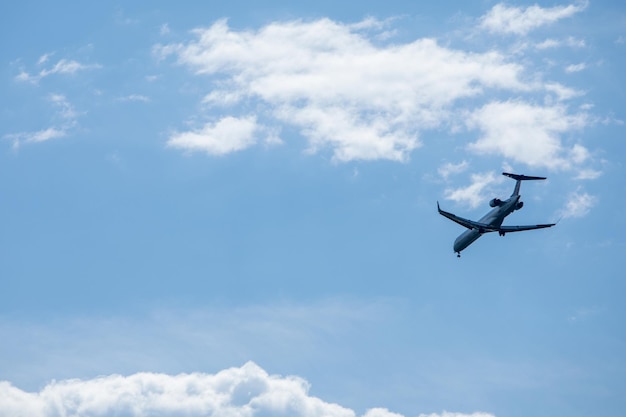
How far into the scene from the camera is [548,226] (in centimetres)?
17900

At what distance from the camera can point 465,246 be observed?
627 feet

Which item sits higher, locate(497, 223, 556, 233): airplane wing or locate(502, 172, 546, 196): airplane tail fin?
locate(502, 172, 546, 196): airplane tail fin

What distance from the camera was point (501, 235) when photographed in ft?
599

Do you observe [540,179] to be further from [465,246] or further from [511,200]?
[465,246]

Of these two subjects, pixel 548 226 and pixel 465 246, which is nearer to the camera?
pixel 548 226

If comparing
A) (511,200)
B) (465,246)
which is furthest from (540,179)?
(465,246)

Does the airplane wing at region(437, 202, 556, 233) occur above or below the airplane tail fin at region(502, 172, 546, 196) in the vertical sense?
below

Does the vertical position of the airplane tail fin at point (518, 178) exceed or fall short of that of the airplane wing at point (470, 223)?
it exceeds it

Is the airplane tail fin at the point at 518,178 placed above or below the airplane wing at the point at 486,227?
above

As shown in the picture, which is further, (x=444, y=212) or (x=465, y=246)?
(x=465, y=246)

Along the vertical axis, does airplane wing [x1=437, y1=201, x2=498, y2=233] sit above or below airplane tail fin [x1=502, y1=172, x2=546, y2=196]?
below

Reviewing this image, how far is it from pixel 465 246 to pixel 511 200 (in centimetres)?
1305

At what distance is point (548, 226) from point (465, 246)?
1713 cm

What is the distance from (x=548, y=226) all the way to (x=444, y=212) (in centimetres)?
1645
